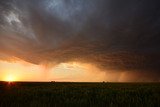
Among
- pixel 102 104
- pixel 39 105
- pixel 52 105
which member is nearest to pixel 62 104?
pixel 52 105

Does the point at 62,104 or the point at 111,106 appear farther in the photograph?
the point at 62,104

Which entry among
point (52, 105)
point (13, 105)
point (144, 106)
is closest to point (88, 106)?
point (52, 105)

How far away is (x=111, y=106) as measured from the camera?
1470 cm

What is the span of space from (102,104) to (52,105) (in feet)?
11.7

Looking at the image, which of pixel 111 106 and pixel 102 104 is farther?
pixel 102 104

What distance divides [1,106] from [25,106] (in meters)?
1.64

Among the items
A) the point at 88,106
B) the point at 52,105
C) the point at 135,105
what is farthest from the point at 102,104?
the point at 52,105

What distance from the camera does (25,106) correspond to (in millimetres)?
15273

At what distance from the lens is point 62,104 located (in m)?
16.2

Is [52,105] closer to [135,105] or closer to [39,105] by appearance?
[39,105]

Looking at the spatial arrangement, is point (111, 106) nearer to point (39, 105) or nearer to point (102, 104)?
point (102, 104)

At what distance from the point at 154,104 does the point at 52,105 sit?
23.4 feet

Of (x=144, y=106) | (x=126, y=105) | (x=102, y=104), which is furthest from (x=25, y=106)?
(x=144, y=106)

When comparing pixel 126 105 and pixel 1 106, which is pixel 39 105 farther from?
pixel 126 105
